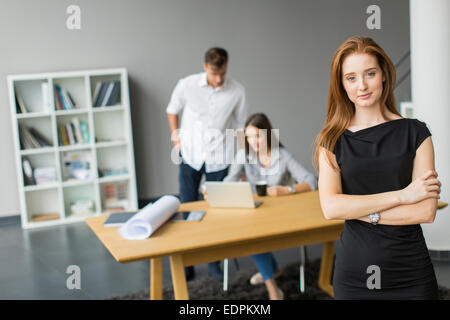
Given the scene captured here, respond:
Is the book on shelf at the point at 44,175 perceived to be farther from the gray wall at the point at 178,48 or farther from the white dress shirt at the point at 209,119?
the white dress shirt at the point at 209,119

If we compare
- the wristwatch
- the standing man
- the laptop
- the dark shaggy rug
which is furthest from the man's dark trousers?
the wristwatch

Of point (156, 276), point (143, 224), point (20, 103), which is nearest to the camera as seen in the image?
point (143, 224)

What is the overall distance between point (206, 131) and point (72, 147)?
2176mm

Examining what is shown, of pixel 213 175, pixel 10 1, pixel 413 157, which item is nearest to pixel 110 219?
pixel 213 175

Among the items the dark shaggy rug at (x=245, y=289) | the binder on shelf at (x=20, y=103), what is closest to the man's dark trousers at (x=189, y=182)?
the dark shaggy rug at (x=245, y=289)

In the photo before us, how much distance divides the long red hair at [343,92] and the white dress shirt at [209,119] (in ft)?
7.08

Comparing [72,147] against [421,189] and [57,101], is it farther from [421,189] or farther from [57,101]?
[421,189]

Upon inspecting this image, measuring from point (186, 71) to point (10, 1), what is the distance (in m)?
1.93

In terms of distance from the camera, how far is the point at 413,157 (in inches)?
60.4

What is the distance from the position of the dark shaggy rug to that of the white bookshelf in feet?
7.64

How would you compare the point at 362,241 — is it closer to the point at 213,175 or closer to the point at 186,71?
the point at 213,175

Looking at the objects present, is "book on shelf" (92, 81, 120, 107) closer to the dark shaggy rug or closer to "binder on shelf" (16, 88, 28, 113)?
"binder on shelf" (16, 88, 28, 113)

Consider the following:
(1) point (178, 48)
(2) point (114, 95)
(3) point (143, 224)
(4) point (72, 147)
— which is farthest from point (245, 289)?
(1) point (178, 48)

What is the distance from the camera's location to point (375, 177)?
155 centimetres
